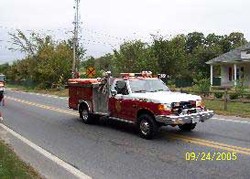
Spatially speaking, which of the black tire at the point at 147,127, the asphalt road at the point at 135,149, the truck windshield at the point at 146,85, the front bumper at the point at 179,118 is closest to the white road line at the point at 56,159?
the asphalt road at the point at 135,149

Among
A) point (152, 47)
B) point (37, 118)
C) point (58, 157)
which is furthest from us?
point (152, 47)

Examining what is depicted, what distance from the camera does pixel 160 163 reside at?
9.27 m

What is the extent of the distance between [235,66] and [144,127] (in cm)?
3086

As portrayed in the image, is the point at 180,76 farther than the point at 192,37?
No

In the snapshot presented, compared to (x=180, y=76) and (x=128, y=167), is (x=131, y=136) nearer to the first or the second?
(x=128, y=167)

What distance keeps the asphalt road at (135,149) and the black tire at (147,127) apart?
0.75ft

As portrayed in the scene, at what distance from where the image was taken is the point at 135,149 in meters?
10.9

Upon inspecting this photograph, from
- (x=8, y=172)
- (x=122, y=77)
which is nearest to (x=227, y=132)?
(x=122, y=77)

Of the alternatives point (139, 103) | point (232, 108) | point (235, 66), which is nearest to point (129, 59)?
point (235, 66)

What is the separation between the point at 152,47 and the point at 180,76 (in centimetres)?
765

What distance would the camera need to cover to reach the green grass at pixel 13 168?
7.87 m

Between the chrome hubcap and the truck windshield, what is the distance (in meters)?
1.32
